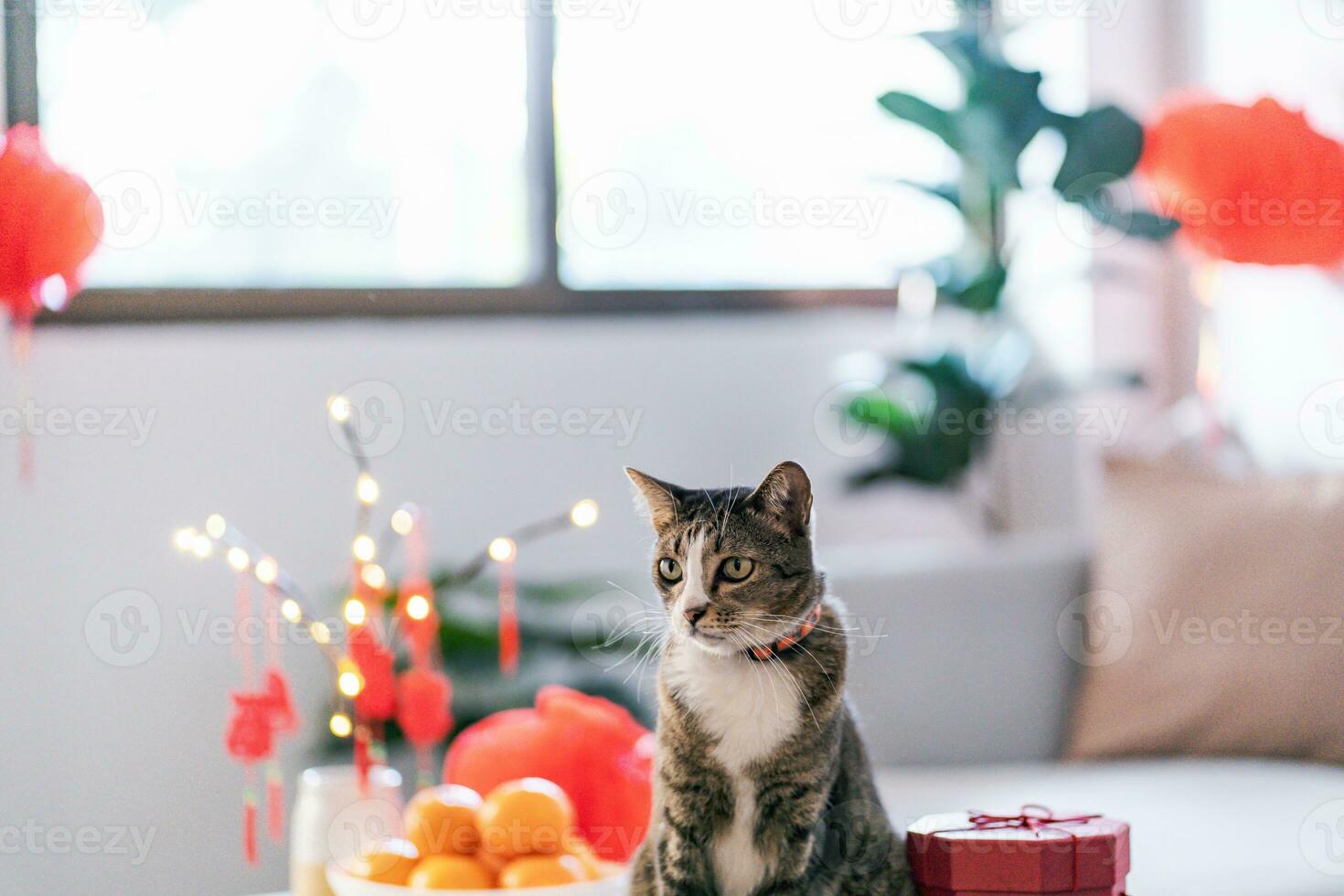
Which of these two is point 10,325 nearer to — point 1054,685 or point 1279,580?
point 1054,685

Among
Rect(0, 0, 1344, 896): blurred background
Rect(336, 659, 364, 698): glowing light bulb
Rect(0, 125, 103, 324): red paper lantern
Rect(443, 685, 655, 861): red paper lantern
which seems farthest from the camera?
Rect(0, 0, 1344, 896): blurred background

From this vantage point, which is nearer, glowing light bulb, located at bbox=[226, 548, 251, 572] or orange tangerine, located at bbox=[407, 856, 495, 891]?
orange tangerine, located at bbox=[407, 856, 495, 891]

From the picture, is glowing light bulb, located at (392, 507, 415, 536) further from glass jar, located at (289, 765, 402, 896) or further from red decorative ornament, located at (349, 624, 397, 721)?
glass jar, located at (289, 765, 402, 896)

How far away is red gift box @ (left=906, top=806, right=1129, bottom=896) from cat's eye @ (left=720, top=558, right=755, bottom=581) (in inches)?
10.9

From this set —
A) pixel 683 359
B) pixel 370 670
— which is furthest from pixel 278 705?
pixel 683 359

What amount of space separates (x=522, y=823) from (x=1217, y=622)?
41.8 inches

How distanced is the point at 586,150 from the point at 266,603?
3.21 ft

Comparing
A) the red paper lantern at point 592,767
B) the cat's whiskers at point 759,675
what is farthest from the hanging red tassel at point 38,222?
the cat's whiskers at point 759,675

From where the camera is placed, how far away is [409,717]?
137cm

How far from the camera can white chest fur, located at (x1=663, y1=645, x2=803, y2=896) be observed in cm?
105

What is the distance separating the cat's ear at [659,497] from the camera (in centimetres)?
112

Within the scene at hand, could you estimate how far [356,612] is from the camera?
1.25m

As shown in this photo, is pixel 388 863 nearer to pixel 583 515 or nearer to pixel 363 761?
pixel 363 761

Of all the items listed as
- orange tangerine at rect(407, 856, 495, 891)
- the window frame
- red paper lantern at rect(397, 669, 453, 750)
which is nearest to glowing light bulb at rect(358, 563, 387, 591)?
red paper lantern at rect(397, 669, 453, 750)
